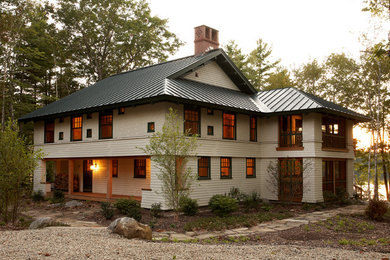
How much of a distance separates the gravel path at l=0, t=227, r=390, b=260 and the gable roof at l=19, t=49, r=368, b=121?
734 cm

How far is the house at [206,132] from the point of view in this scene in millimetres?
16375

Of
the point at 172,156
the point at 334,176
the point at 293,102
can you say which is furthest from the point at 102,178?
the point at 334,176

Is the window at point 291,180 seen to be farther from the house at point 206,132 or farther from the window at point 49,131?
the window at point 49,131

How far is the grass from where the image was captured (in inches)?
473

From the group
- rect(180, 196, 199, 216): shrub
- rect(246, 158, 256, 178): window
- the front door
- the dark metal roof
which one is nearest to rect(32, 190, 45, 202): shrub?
the front door

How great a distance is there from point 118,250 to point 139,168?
12.1m

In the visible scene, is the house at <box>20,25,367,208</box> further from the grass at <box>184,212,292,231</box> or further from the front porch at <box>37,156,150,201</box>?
the grass at <box>184,212,292,231</box>

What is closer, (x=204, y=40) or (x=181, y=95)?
(x=181, y=95)

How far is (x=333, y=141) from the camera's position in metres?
20.4

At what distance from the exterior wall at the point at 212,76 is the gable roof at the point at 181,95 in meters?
0.26

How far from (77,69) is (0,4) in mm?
10794

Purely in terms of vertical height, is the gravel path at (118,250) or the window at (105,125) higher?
the window at (105,125)

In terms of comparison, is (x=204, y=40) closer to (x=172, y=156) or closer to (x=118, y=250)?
(x=172, y=156)

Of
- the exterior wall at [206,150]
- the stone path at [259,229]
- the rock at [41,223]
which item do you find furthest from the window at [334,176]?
the rock at [41,223]
